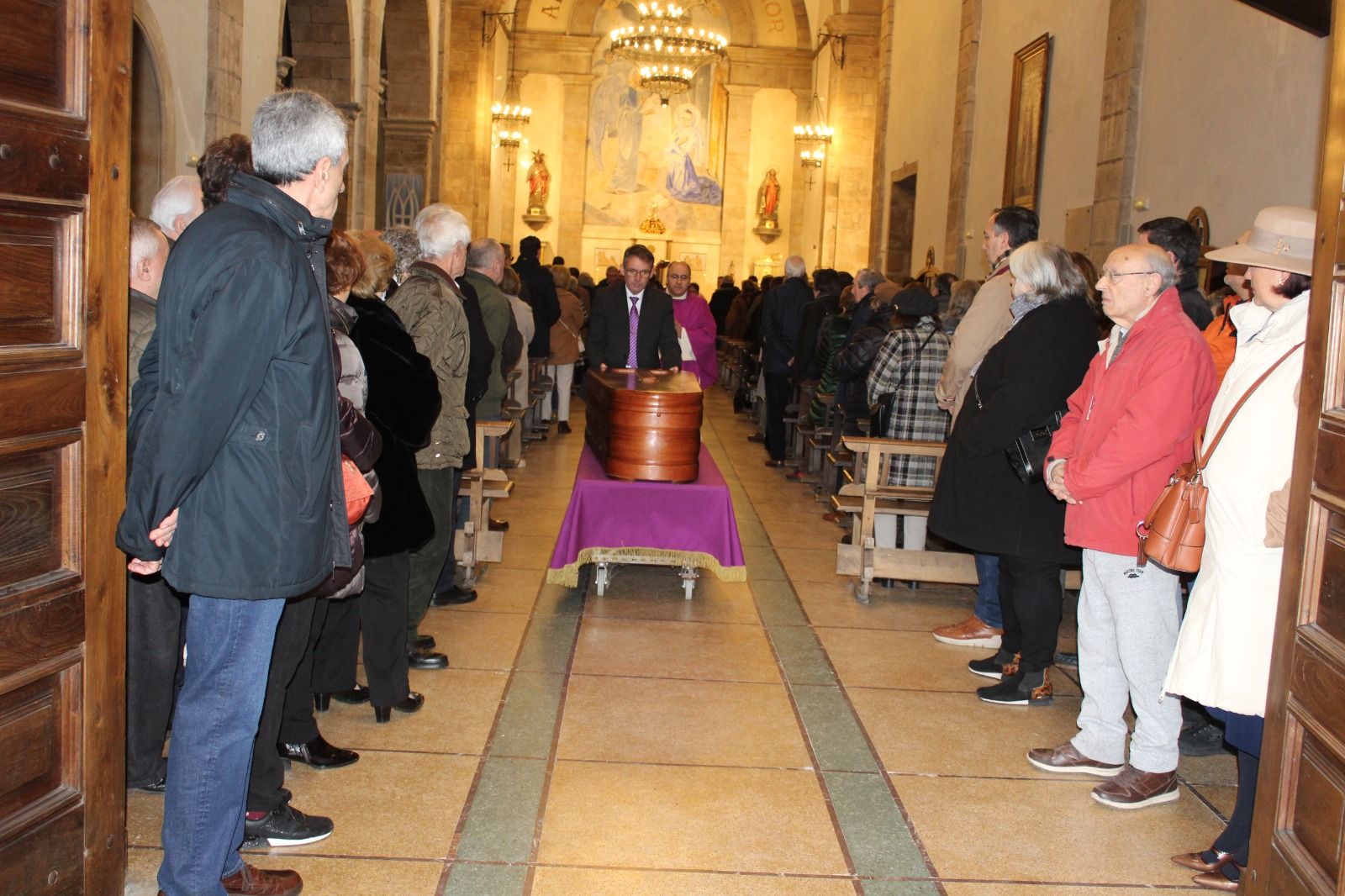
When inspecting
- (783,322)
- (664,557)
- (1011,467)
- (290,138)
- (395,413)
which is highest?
(290,138)

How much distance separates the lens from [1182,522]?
3584mm

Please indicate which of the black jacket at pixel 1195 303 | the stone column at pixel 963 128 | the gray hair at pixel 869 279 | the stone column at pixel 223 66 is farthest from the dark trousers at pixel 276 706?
the stone column at pixel 963 128

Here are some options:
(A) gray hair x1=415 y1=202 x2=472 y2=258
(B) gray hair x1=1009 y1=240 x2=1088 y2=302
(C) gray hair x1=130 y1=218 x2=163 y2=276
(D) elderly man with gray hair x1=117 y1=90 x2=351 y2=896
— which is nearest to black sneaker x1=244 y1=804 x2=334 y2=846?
(D) elderly man with gray hair x1=117 y1=90 x2=351 y2=896

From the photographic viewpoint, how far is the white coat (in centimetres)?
326

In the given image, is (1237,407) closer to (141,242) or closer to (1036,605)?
(1036,605)

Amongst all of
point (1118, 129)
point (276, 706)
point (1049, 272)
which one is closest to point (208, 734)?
point (276, 706)

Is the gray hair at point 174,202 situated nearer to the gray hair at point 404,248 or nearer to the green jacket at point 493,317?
the gray hair at point 404,248

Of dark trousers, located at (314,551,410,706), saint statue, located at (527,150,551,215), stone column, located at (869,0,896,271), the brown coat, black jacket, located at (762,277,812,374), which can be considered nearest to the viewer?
dark trousers, located at (314,551,410,706)

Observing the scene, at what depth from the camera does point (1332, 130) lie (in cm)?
280

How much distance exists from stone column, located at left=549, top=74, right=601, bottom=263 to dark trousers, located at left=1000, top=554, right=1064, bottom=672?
23070mm

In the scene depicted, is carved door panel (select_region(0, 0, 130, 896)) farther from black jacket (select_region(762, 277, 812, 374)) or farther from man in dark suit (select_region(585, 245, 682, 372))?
black jacket (select_region(762, 277, 812, 374))

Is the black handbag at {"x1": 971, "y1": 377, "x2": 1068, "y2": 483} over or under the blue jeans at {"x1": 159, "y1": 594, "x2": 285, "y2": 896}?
over

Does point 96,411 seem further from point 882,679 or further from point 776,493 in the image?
point 776,493

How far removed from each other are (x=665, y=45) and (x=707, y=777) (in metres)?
18.2
